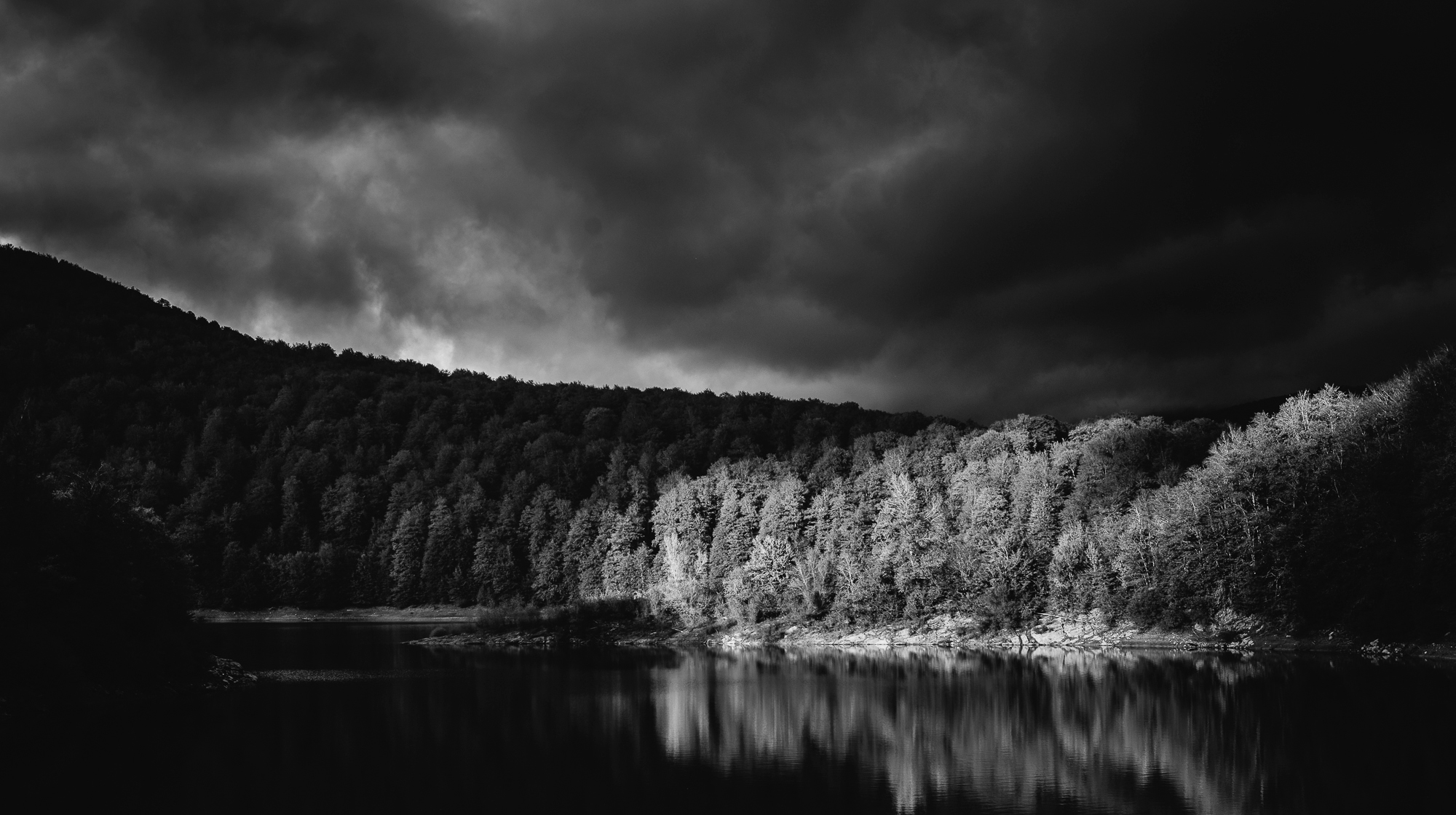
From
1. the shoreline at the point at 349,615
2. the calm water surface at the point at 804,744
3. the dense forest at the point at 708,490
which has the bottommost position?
the shoreline at the point at 349,615

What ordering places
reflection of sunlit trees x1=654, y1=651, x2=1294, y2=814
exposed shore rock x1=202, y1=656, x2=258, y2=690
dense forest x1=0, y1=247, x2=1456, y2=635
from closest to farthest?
reflection of sunlit trees x1=654, y1=651, x2=1294, y2=814
exposed shore rock x1=202, y1=656, x2=258, y2=690
dense forest x1=0, y1=247, x2=1456, y2=635

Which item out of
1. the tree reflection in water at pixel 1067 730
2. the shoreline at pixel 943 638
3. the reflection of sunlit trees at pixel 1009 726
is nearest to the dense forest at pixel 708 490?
the shoreline at pixel 943 638

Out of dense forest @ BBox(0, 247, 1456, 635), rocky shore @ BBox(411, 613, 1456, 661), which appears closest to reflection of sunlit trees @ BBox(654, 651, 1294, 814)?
rocky shore @ BBox(411, 613, 1456, 661)

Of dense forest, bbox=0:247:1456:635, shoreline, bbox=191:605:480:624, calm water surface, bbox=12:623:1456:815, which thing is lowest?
shoreline, bbox=191:605:480:624

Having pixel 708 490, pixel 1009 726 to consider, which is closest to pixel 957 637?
pixel 708 490

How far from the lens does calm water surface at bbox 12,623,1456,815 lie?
23.4 meters

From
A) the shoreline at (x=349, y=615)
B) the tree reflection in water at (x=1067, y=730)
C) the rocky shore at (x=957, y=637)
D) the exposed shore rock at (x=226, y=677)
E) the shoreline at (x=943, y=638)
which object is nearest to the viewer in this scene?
the tree reflection in water at (x=1067, y=730)

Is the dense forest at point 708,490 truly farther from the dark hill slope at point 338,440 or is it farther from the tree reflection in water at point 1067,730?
the tree reflection in water at point 1067,730

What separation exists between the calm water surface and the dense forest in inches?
442

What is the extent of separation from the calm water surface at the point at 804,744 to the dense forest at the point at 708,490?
11.2m

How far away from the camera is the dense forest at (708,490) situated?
5784 cm

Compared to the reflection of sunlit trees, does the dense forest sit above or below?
above

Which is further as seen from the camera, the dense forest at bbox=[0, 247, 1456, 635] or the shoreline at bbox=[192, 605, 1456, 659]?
the dense forest at bbox=[0, 247, 1456, 635]

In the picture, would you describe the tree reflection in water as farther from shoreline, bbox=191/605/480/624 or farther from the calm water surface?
shoreline, bbox=191/605/480/624
